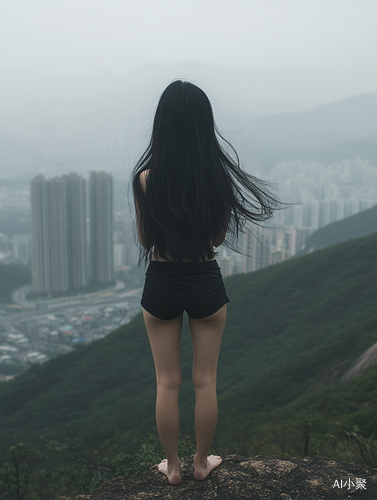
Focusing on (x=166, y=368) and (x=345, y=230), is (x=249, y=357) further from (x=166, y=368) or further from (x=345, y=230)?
(x=345, y=230)

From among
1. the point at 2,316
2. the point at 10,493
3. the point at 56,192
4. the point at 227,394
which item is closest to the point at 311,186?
the point at 56,192

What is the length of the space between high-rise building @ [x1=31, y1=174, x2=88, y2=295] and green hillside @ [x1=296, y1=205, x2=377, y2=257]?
67.9 ft

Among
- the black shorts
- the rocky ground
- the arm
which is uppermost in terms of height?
the arm

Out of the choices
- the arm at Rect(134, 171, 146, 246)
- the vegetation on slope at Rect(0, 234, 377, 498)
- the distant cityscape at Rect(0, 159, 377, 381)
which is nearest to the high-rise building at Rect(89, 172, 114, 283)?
the distant cityscape at Rect(0, 159, 377, 381)

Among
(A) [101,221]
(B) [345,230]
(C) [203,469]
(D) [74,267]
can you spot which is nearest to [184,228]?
(C) [203,469]

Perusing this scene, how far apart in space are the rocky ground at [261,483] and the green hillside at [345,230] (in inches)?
1425

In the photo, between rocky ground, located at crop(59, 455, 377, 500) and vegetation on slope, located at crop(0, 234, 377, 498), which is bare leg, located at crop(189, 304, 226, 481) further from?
vegetation on slope, located at crop(0, 234, 377, 498)

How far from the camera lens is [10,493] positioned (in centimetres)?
249

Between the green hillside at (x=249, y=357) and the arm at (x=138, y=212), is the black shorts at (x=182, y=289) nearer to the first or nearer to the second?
the arm at (x=138, y=212)

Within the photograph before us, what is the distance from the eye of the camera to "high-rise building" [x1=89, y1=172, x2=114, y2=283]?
37.8 metres

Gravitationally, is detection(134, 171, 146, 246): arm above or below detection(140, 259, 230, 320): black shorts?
above

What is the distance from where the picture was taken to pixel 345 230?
39.0 meters

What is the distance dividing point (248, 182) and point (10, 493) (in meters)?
2.37

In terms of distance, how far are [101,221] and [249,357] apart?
25204 mm
